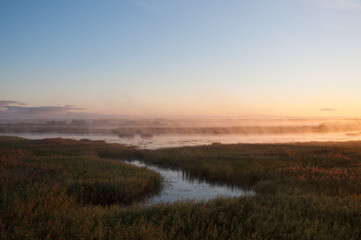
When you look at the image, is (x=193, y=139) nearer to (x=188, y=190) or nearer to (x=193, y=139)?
(x=193, y=139)

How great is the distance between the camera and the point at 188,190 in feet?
50.9

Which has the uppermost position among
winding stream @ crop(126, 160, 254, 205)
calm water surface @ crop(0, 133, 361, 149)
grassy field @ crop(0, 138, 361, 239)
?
grassy field @ crop(0, 138, 361, 239)

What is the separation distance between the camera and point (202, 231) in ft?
23.4

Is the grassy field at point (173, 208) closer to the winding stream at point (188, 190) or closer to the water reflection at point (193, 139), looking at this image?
the winding stream at point (188, 190)

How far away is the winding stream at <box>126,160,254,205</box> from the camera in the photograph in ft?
45.2

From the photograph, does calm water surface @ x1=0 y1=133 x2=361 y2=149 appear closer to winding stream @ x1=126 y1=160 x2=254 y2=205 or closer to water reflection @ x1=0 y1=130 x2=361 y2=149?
water reflection @ x1=0 y1=130 x2=361 y2=149

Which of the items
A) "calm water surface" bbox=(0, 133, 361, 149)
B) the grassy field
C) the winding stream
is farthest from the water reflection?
the grassy field

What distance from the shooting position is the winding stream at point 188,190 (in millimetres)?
13770

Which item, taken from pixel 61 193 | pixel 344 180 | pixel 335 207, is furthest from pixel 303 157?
pixel 61 193

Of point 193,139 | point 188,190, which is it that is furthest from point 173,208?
point 193,139

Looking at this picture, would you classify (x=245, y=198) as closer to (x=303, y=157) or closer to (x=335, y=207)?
(x=335, y=207)

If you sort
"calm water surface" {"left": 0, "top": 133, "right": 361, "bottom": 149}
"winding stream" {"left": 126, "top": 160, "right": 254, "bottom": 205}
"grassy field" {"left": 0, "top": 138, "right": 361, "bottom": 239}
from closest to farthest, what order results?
1. "grassy field" {"left": 0, "top": 138, "right": 361, "bottom": 239}
2. "winding stream" {"left": 126, "top": 160, "right": 254, "bottom": 205}
3. "calm water surface" {"left": 0, "top": 133, "right": 361, "bottom": 149}

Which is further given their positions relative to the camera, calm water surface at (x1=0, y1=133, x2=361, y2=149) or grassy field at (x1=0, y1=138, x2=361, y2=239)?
calm water surface at (x1=0, y1=133, x2=361, y2=149)

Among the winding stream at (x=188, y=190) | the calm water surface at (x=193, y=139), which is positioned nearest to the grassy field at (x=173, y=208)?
the winding stream at (x=188, y=190)
